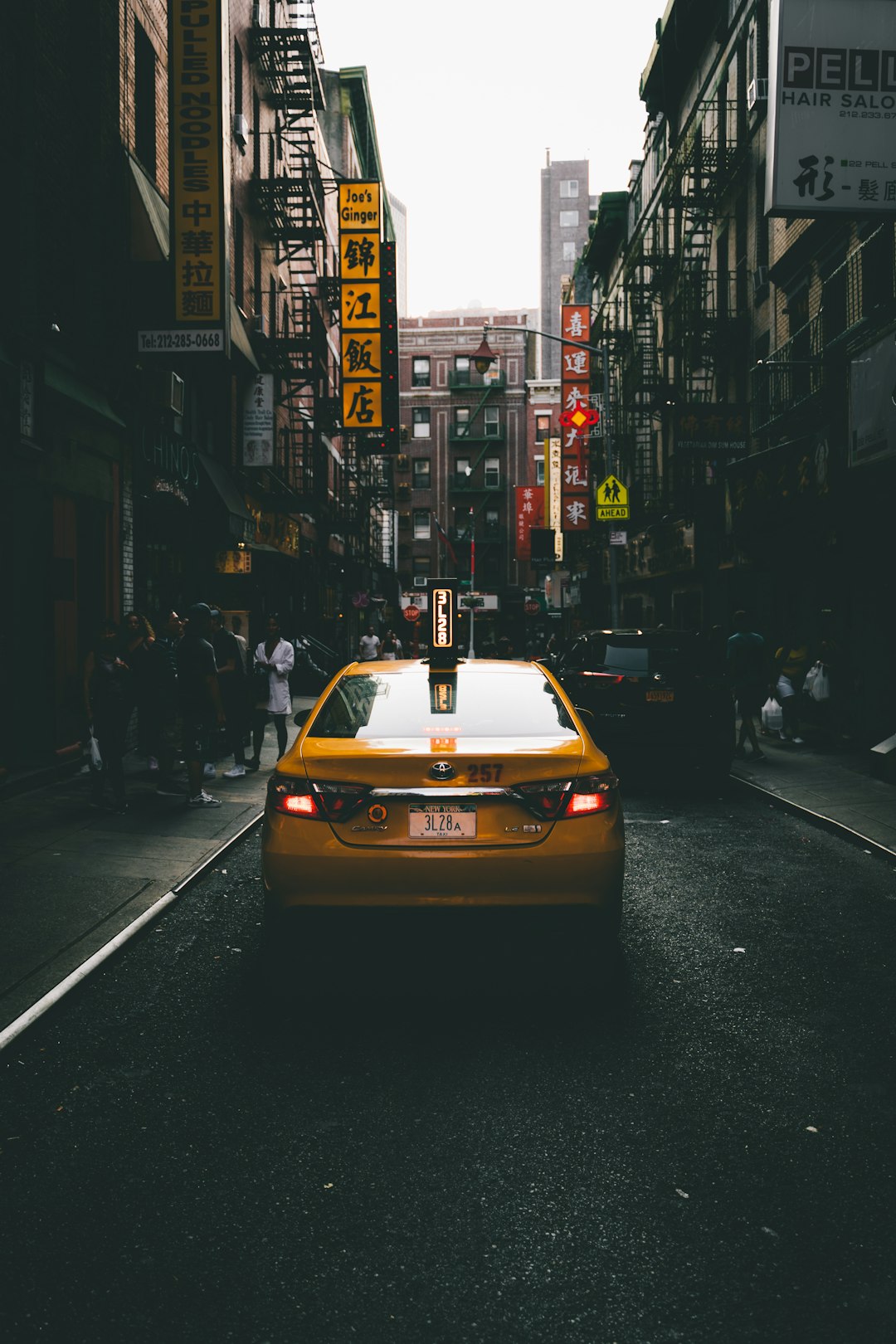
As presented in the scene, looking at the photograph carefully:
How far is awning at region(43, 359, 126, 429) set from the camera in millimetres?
12398

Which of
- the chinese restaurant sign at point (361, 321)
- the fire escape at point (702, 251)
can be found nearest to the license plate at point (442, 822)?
the fire escape at point (702, 251)

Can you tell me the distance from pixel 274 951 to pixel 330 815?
71 cm

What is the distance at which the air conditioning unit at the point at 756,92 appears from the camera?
22875 mm

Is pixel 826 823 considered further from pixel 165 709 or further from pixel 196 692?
pixel 165 709

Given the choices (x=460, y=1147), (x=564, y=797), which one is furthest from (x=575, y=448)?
(x=460, y=1147)

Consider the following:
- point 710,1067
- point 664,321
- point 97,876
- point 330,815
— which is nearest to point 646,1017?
point 710,1067

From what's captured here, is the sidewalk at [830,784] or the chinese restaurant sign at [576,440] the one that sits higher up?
the chinese restaurant sign at [576,440]

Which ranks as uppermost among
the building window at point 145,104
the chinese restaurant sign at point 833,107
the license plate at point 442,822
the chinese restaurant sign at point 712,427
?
the building window at point 145,104

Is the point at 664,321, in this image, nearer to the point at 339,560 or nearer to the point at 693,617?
the point at 693,617

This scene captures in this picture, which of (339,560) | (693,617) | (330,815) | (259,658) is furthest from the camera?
(339,560)

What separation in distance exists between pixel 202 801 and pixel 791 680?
9.73 m

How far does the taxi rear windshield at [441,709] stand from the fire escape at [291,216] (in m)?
21.1

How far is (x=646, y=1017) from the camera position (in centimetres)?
506

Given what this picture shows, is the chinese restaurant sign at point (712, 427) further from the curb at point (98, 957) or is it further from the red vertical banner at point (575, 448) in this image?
the red vertical banner at point (575, 448)
